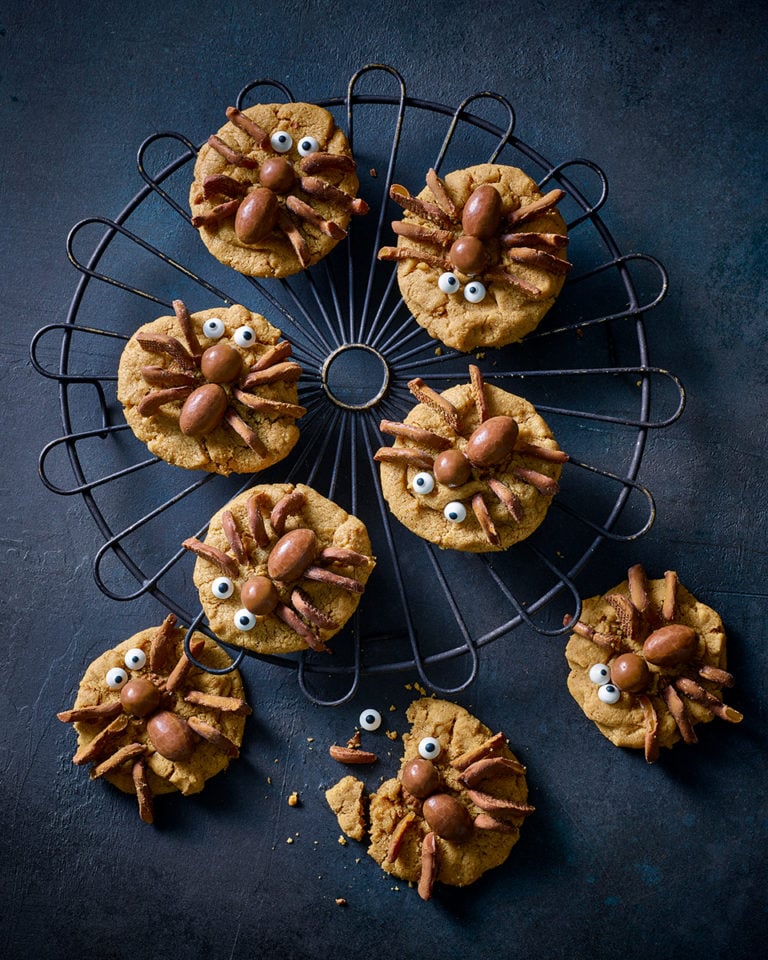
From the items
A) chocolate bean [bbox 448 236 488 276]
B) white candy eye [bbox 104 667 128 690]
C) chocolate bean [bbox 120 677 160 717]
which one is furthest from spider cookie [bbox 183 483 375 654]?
chocolate bean [bbox 448 236 488 276]

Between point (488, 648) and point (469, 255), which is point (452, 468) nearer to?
point (469, 255)

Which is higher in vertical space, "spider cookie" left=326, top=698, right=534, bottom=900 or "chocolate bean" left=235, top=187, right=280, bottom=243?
"chocolate bean" left=235, top=187, right=280, bottom=243

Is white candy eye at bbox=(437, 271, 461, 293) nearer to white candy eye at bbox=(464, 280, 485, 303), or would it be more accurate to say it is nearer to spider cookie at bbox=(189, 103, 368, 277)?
white candy eye at bbox=(464, 280, 485, 303)

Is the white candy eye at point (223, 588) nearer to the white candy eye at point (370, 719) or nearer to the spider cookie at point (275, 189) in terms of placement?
the white candy eye at point (370, 719)

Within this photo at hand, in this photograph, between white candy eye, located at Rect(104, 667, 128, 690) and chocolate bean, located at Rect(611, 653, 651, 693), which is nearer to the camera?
chocolate bean, located at Rect(611, 653, 651, 693)

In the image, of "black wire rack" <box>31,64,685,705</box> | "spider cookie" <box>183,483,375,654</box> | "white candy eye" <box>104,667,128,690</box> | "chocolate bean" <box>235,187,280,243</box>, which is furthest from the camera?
"black wire rack" <box>31,64,685,705</box>
